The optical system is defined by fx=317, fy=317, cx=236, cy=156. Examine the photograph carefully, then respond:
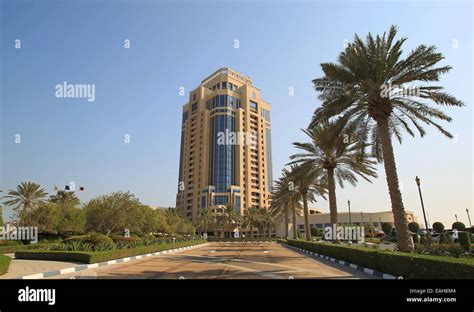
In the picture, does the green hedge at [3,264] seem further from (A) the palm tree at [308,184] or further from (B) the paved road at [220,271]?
(A) the palm tree at [308,184]

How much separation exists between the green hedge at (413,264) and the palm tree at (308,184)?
10.9 m

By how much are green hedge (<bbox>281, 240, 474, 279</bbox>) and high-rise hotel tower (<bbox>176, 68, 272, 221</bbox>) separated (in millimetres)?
96373

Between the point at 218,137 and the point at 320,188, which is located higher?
the point at 218,137

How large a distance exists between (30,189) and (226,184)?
7086cm

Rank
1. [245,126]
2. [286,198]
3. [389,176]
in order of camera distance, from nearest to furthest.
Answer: [389,176], [286,198], [245,126]

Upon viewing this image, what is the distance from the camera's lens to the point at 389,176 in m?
15.6

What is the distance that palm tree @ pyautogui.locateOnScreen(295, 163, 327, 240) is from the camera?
27.7 metres

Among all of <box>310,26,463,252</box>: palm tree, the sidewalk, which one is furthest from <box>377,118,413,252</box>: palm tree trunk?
the sidewalk

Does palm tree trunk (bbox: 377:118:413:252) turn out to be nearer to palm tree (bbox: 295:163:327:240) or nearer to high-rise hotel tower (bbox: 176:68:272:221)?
palm tree (bbox: 295:163:327:240)
